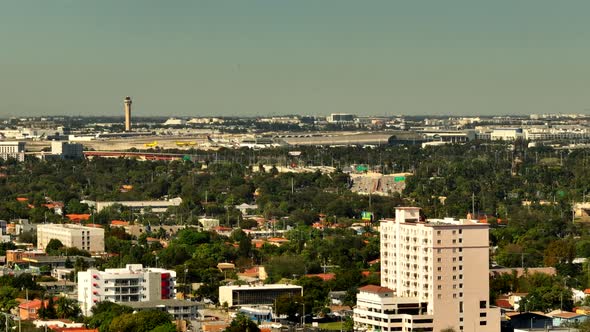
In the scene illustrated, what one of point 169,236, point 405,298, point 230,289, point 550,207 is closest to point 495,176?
point 550,207

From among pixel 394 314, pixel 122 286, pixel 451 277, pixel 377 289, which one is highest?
pixel 451 277

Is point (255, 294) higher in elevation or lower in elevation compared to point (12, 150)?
lower

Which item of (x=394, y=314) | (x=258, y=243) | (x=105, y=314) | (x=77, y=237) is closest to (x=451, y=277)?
(x=394, y=314)

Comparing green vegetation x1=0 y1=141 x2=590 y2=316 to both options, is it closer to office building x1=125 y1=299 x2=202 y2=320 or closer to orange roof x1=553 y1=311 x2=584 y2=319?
orange roof x1=553 y1=311 x2=584 y2=319

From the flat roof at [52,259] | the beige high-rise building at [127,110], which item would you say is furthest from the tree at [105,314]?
the beige high-rise building at [127,110]

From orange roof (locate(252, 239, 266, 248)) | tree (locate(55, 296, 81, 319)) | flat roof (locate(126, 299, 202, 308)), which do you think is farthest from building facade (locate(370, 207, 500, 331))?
orange roof (locate(252, 239, 266, 248))

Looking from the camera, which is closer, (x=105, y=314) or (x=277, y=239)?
(x=105, y=314)

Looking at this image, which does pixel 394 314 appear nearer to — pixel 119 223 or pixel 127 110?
pixel 119 223

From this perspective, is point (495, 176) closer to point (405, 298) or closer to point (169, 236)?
point (169, 236)
